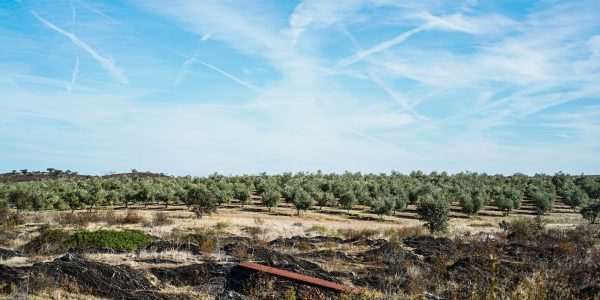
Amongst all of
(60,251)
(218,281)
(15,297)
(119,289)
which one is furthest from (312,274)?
(60,251)

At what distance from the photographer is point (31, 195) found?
5675 cm

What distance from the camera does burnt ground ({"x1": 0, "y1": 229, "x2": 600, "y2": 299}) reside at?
35.0ft

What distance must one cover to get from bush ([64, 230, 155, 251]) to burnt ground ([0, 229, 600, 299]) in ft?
3.78

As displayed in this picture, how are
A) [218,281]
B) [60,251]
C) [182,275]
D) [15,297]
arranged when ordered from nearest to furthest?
[15,297]
[218,281]
[182,275]
[60,251]

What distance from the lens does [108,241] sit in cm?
2105

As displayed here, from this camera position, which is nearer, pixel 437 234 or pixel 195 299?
pixel 195 299

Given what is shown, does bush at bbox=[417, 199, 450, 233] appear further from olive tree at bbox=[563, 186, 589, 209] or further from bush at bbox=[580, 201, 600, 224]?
olive tree at bbox=[563, 186, 589, 209]

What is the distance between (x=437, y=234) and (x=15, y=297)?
1168 inches

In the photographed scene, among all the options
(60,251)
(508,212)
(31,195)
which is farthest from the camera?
(508,212)

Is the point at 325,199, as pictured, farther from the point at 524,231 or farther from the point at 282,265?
the point at 282,265

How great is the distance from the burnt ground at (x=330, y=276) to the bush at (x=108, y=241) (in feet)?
3.78

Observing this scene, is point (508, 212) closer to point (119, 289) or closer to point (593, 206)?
point (593, 206)

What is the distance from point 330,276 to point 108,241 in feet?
38.4

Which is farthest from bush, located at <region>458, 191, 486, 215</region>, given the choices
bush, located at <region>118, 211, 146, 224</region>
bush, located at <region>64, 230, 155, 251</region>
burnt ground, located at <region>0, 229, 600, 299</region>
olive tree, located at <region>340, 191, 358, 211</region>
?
bush, located at <region>64, 230, 155, 251</region>
